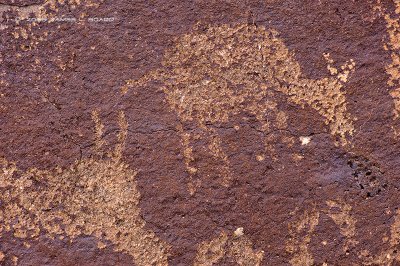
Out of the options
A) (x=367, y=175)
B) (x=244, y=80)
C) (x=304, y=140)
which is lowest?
(x=367, y=175)

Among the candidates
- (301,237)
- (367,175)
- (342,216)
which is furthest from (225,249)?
(367,175)

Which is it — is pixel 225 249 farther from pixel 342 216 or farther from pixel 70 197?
pixel 70 197

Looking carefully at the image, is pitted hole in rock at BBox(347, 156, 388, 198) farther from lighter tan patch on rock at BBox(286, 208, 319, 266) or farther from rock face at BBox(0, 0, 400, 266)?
lighter tan patch on rock at BBox(286, 208, 319, 266)

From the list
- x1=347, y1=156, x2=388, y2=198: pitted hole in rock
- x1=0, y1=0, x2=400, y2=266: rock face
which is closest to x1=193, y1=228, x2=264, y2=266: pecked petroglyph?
x1=0, y1=0, x2=400, y2=266: rock face

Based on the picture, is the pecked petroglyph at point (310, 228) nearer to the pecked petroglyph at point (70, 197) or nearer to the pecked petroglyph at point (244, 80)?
the pecked petroglyph at point (244, 80)

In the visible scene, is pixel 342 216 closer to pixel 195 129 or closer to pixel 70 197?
pixel 195 129

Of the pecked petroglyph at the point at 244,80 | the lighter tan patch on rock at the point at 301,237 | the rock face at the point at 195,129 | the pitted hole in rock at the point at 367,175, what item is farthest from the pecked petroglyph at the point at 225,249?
the pitted hole in rock at the point at 367,175

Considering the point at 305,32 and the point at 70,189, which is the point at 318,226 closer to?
the point at 305,32

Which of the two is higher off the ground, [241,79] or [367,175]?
[241,79]
